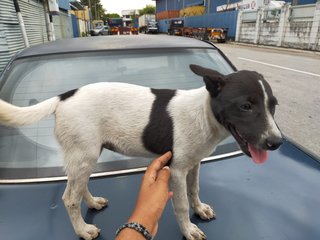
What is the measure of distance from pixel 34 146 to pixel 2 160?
0.19 metres

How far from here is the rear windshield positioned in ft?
5.62

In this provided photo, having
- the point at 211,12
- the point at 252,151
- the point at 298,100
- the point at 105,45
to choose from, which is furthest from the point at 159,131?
the point at 211,12

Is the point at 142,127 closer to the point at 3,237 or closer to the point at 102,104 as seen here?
the point at 102,104

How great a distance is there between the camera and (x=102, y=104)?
1378mm

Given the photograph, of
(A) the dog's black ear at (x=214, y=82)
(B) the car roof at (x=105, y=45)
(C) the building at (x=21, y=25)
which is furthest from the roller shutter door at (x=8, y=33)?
(A) the dog's black ear at (x=214, y=82)

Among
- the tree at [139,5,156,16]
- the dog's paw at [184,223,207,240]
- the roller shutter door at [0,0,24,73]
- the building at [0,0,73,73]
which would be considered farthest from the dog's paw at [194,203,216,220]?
the tree at [139,5,156,16]

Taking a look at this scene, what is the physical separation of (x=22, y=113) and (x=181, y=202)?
2.87 ft

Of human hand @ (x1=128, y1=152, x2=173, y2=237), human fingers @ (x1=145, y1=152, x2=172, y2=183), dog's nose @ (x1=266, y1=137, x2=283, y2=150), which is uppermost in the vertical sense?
dog's nose @ (x1=266, y1=137, x2=283, y2=150)

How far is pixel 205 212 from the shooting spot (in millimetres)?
1458

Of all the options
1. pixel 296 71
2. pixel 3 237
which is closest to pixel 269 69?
pixel 296 71

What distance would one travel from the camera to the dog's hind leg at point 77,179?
4.43 feet

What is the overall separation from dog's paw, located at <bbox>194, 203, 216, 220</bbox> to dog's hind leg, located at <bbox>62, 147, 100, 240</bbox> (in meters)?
0.52

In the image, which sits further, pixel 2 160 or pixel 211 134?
pixel 2 160

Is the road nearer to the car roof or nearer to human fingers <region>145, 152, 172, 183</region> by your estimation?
the car roof
